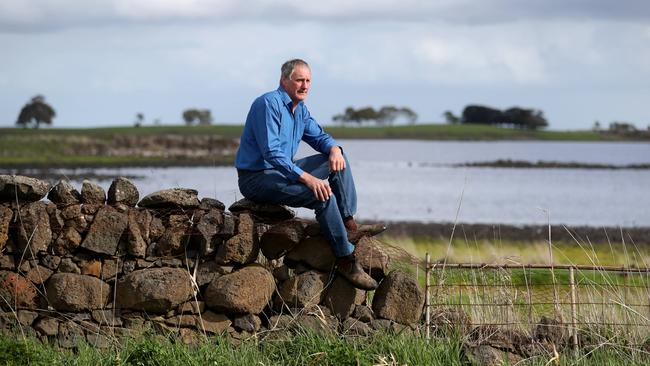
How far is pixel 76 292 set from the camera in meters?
10.9

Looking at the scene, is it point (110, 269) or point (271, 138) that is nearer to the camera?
point (271, 138)

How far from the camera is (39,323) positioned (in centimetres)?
1093

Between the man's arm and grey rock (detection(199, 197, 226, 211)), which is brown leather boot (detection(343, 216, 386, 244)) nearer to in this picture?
the man's arm

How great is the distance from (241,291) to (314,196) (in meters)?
1.10

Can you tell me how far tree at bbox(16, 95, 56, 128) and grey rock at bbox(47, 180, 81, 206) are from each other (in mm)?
104822

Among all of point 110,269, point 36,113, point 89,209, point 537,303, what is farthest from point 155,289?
point 36,113

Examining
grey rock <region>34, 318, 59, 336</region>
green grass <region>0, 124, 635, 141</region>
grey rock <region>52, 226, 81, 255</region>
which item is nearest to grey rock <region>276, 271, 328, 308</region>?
grey rock <region>52, 226, 81, 255</region>

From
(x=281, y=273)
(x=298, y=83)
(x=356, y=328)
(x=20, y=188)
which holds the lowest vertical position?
(x=356, y=328)

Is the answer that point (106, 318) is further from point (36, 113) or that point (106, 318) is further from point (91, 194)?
point (36, 113)

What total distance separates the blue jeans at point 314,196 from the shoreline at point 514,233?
59.9 feet

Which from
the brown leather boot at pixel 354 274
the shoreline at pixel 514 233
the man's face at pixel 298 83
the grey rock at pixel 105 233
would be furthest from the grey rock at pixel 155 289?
the shoreline at pixel 514 233

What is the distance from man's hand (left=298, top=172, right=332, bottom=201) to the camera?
1051cm

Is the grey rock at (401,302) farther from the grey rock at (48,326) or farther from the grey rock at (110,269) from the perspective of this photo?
the grey rock at (48,326)

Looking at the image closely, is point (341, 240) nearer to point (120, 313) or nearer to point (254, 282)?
point (254, 282)
